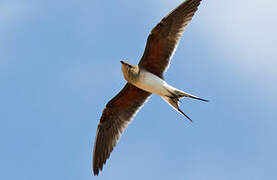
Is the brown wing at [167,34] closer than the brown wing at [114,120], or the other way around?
the brown wing at [167,34]

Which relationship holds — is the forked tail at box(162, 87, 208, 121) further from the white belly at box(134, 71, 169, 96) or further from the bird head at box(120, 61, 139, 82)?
the bird head at box(120, 61, 139, 82)

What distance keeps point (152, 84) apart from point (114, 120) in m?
1.81

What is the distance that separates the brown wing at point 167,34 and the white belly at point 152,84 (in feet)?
1.24

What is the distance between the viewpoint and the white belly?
11219 mm

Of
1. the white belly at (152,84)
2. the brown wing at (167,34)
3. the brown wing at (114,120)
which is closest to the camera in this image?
Answer: the brown wing at (167,34)

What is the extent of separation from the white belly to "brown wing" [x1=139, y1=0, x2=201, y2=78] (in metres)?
0.38

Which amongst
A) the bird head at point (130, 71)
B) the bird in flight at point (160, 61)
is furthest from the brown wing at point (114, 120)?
the bird head at point (130, 71)

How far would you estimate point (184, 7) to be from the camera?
443 inches

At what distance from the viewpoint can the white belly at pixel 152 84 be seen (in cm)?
1122

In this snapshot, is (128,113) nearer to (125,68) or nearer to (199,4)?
(125,68)

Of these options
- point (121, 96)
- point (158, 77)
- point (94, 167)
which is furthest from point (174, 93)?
point (94, 167)

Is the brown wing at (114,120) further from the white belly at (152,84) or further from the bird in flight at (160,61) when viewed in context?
the white belly at (152,84)

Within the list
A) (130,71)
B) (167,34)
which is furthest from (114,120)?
(167,34)

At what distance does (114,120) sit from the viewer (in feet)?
41.0
